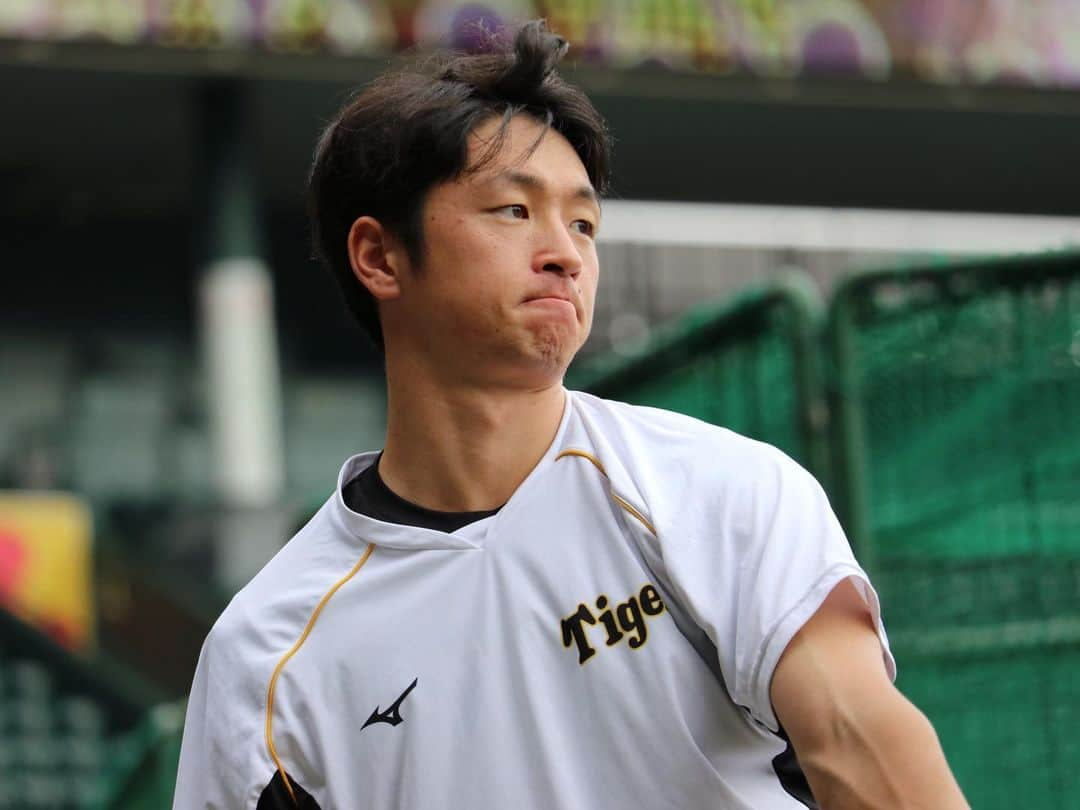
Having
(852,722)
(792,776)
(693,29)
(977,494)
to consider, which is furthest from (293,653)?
(693,29)

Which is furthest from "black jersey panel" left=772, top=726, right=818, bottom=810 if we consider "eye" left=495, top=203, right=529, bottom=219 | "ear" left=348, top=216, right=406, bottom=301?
"ear" left=348, top=216, right=406, bottom=301

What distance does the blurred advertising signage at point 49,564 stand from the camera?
45.3ft

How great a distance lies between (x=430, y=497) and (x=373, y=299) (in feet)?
1.48

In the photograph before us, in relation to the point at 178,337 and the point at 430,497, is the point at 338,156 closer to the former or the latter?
the point at 430,497

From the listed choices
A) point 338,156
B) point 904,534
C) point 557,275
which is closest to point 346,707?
point 557,275

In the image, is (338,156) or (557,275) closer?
(557,275)

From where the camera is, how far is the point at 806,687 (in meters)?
2.26

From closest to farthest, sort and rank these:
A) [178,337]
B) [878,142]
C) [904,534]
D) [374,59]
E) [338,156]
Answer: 1. [338,156]
2. [904,534]
3. [374,59]
4. [878,142]
5. [178,337]

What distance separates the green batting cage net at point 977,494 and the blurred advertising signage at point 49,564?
32.4ft

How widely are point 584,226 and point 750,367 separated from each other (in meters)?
2.04

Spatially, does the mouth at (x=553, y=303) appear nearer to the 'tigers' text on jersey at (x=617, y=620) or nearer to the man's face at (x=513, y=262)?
the man's face at (x=513, y=262)

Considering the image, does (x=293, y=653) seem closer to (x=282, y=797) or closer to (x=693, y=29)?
(x=282, y=797)

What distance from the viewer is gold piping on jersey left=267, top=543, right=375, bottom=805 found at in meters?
2.77

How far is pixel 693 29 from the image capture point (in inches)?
834
